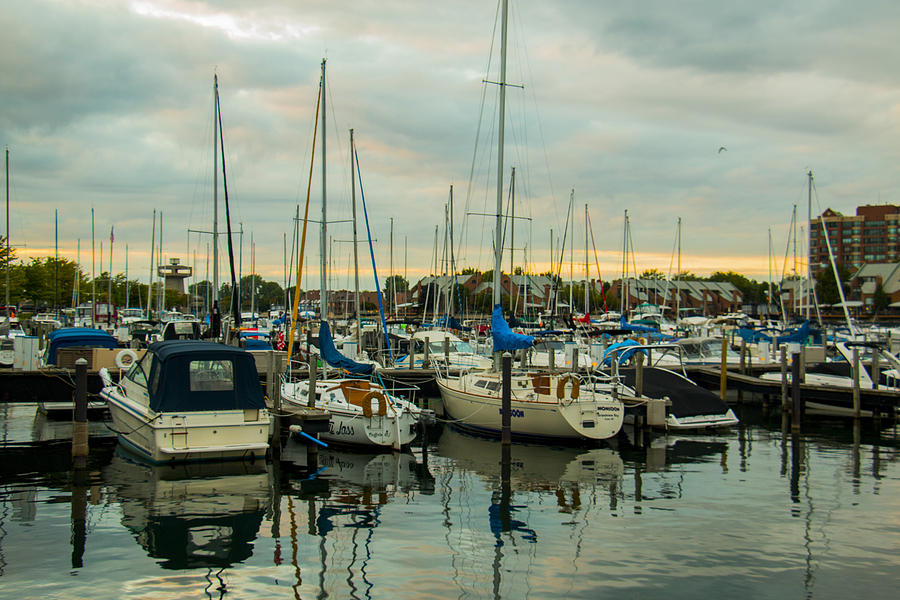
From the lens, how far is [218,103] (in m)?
34.3

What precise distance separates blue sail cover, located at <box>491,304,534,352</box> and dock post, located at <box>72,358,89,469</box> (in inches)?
475

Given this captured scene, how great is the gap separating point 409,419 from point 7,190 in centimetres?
3948

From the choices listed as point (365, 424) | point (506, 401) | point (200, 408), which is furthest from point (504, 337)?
point (200, 408)

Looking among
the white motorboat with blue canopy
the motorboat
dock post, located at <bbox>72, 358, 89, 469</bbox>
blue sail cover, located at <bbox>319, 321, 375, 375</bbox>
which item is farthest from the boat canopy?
the motorboat

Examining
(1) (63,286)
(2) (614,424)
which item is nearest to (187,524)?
(2) (614,424)

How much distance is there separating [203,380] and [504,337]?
9.71 meters

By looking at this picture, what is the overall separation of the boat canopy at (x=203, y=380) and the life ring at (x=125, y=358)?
5.61m

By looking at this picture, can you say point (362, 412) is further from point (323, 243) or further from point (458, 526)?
point (323, 243)

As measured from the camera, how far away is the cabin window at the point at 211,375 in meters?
17.9

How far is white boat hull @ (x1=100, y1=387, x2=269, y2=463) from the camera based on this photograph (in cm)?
1717

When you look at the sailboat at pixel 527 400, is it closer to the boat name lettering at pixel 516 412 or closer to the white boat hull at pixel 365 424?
the boat name lettering at pixel 516 412

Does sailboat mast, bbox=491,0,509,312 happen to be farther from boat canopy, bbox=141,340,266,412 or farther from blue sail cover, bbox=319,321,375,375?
boat canopy, bbox=141,340,266,412

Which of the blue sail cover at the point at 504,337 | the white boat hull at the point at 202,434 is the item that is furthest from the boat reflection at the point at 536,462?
the white boat hull at the point at 202,434

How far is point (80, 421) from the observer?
1752 cm
